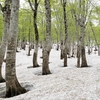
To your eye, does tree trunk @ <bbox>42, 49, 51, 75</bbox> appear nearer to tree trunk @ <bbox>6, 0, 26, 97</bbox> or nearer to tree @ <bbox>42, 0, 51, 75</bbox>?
tree @ <bbox>42, 0, 51, 75</bbox>

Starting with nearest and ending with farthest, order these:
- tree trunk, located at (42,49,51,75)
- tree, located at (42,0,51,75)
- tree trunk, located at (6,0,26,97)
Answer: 1. tree trunk, located at (6,0,26,97)
2. tree, located at (42,0,51,75)
3. tree trunk, located at (42,49,51,75)

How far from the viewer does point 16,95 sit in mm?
7102

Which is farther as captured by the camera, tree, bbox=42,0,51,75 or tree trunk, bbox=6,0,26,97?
tree, bbox=42,0,51,75

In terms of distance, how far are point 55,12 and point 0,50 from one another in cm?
1397

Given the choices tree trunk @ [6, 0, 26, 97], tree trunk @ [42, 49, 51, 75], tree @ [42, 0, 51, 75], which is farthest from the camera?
tree trunk @ [42, 49, 51, 75]

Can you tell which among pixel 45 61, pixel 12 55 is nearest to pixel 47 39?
pixel 45 61

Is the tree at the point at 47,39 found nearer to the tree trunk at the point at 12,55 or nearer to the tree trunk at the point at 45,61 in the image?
the tree trunk at the point at 45,61

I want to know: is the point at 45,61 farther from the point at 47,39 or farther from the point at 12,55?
the point at 12,55

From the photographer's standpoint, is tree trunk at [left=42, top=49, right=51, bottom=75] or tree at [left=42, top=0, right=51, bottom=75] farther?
tree trunk at [left=42, top=49, right=51, bottom=75]

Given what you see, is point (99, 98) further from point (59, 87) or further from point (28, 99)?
point (28, 99)

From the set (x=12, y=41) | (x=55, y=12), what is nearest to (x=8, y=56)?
(x=12, y=41)

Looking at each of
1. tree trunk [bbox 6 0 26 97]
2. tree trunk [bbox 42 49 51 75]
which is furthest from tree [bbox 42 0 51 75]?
tree trunk [bbox 6 0 26 97]

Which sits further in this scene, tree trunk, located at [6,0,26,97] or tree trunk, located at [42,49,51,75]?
tree trunk, located at [42,49,51,75]

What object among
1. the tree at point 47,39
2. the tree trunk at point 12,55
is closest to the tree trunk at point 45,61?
the tree at point 47,39
